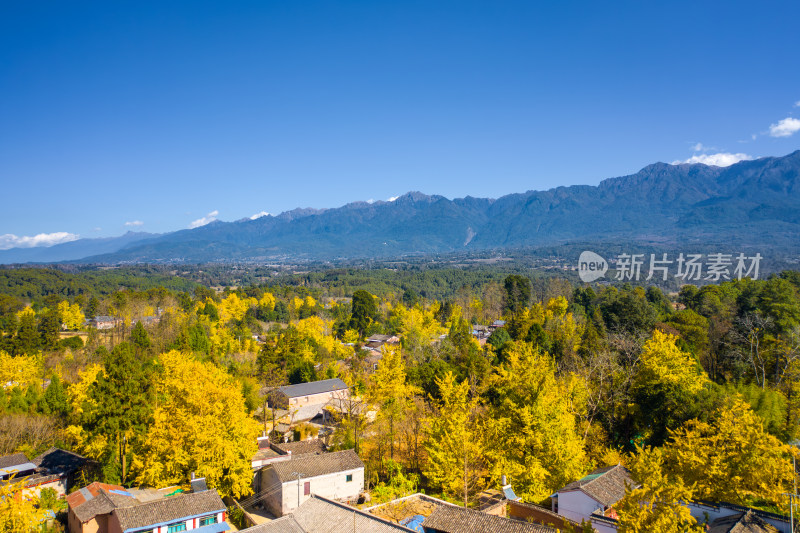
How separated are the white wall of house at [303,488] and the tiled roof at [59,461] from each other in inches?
315

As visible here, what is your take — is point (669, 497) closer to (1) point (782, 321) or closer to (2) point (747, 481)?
(2) point (747, 481)

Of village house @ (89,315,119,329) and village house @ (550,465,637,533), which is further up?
village house @ (550,465,637,533)

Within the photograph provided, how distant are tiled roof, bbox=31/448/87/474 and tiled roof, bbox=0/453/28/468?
19.0 inches

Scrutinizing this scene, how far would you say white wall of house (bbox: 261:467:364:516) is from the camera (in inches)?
693

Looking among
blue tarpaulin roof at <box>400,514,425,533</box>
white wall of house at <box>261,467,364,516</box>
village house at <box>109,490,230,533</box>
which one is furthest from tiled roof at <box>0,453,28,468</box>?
blue tarpaulin roof at <box>400,514,425,533</box>

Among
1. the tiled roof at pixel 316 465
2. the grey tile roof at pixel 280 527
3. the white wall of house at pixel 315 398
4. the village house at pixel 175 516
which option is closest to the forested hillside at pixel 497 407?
the tiled roof at pixel 316 465

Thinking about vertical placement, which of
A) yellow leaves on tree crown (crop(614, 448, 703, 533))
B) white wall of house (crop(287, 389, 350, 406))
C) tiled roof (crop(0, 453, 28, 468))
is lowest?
white wall of house (crop(287, 389, 350, 406))

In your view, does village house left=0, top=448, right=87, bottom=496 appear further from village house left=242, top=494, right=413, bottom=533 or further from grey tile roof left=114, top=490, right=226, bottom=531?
village house left=242, top=494, right=413, bottom=533

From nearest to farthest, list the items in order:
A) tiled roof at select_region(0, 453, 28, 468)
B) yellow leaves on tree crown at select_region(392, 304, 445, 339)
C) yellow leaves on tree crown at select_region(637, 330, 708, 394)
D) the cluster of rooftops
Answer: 1. the cluster of rooftops
2. tiled roof at select_region(0, 453, 28, 468)
3. yellow leaves on tree crown at select_region(637, 330, 708, 394)
4. yellow leaves on tree crown at select_region(392, 304, 445, 339)

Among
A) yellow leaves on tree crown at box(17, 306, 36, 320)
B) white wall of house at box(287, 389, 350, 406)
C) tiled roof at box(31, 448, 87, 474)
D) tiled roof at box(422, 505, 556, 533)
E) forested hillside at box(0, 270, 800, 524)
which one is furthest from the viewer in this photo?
yellow leaves on tree crown at box(17, 306, 36, 320)

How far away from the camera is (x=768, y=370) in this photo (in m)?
26.8

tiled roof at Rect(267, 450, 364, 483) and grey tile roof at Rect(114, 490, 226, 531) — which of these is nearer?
grey tile roof at Rect(114, 490, 226, 531)

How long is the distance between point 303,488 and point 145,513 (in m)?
5.10

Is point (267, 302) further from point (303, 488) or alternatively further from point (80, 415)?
point (303, 488)
